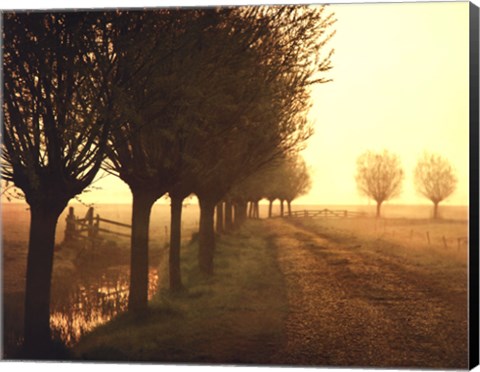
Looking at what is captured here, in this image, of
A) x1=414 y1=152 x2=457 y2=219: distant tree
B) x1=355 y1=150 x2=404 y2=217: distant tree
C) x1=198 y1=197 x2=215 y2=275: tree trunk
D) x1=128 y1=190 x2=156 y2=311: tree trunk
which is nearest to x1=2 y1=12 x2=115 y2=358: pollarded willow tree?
x1=128 y1=190 x2=156 y2=311: tree trunk

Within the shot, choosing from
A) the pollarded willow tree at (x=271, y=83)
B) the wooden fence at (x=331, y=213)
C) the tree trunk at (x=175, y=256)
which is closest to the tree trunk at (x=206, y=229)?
the tree trunk at (x=175, y=256)

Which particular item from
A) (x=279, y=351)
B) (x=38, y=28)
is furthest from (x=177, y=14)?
(x=279, y=351)

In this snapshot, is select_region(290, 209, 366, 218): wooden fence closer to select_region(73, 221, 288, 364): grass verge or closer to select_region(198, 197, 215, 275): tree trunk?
select_region(73, 221, 288, 364): grass verge

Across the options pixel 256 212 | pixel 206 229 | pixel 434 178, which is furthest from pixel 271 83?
pixel 256 212

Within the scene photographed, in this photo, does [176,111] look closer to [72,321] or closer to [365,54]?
[365,54]

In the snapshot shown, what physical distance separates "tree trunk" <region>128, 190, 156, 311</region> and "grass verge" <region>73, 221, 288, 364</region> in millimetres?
322

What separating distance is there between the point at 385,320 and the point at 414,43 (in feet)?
16.8

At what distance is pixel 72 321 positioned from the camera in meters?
11.8

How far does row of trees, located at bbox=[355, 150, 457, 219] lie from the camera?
10.4m

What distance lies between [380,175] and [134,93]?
615 cm

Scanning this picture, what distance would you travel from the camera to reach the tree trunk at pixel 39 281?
986 cm

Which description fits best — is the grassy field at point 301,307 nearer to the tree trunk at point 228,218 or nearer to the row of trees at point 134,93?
the row of trees at point 134,93

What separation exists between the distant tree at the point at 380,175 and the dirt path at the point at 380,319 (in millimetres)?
1613

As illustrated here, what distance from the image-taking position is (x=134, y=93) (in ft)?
32.3
